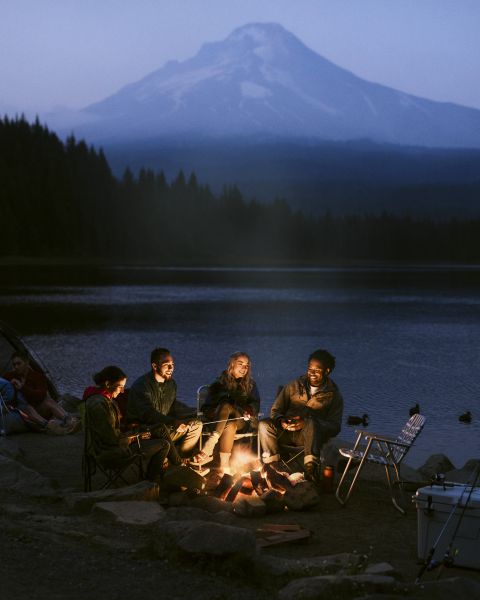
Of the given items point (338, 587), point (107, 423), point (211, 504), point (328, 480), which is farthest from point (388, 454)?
point (338, 587)

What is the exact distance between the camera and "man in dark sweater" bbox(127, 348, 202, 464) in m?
7.33

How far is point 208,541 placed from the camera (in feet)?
16.5

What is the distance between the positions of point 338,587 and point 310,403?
3.33m

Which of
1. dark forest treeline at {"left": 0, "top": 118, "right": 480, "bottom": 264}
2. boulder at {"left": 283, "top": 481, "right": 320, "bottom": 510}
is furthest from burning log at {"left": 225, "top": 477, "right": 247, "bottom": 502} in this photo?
dark forest treeline at {"left": 0, "top": 118, "right": 480, "bottom": 264}

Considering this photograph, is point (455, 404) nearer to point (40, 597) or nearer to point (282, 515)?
point (282, 515)

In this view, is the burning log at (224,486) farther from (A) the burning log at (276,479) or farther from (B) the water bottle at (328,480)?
(B) the water bottle at (328,480)

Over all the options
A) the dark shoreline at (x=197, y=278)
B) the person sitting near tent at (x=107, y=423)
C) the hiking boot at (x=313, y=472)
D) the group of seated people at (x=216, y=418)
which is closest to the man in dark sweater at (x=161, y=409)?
the group of seated people at (x=216, y=418)

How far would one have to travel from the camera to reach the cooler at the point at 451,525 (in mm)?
5434

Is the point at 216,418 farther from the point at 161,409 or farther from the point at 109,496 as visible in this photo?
the point at 109,496

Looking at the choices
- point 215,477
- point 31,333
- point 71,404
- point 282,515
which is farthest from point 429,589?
point 31,333

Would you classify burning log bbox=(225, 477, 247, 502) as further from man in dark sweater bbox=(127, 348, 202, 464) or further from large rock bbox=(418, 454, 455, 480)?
large rock bbox=(418, 454, 455, 480)

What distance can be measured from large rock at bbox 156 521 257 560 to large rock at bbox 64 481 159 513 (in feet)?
3.98

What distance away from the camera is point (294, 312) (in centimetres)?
4272

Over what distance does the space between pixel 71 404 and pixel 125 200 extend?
140444 millimetres
